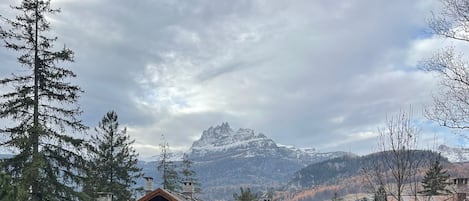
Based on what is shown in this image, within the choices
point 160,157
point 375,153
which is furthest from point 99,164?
point 375,153

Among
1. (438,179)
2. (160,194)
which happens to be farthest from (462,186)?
(160,194)

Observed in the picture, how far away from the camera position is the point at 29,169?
18859 millimetres

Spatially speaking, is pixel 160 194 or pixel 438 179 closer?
pixel 160 194

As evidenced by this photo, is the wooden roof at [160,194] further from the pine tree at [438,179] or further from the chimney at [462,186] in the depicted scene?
the pine tree at [438,179]

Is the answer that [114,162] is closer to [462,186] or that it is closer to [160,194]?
[160,194]

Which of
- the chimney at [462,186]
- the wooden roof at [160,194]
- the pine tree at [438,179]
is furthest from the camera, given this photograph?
the pine tree at [438,179]

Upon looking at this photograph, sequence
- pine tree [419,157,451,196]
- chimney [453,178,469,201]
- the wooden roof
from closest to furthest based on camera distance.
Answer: the wooden roof
chimney [453,178,469,201]
pine tree [419,157,451,196]

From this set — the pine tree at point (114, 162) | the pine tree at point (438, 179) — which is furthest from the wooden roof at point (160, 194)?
the pine tree at point (438, 179)

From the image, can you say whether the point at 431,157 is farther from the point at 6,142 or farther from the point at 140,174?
the point at 140,174

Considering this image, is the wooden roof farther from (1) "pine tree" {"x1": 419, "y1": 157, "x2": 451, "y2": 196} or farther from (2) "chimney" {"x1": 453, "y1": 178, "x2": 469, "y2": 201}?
(1) "pine tree" {"x1": 419, "y1": 157, "x2": 451, "y2": 196}

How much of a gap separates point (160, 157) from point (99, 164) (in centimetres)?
1208

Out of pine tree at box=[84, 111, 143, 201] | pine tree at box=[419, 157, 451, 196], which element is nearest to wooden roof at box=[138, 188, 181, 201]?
pine tree at box=[84, 111, 143, 201]

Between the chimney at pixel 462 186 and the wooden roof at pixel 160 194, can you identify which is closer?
the wooden roof at pixel 160 194

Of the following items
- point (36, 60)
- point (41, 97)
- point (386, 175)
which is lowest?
point (386, 175)
